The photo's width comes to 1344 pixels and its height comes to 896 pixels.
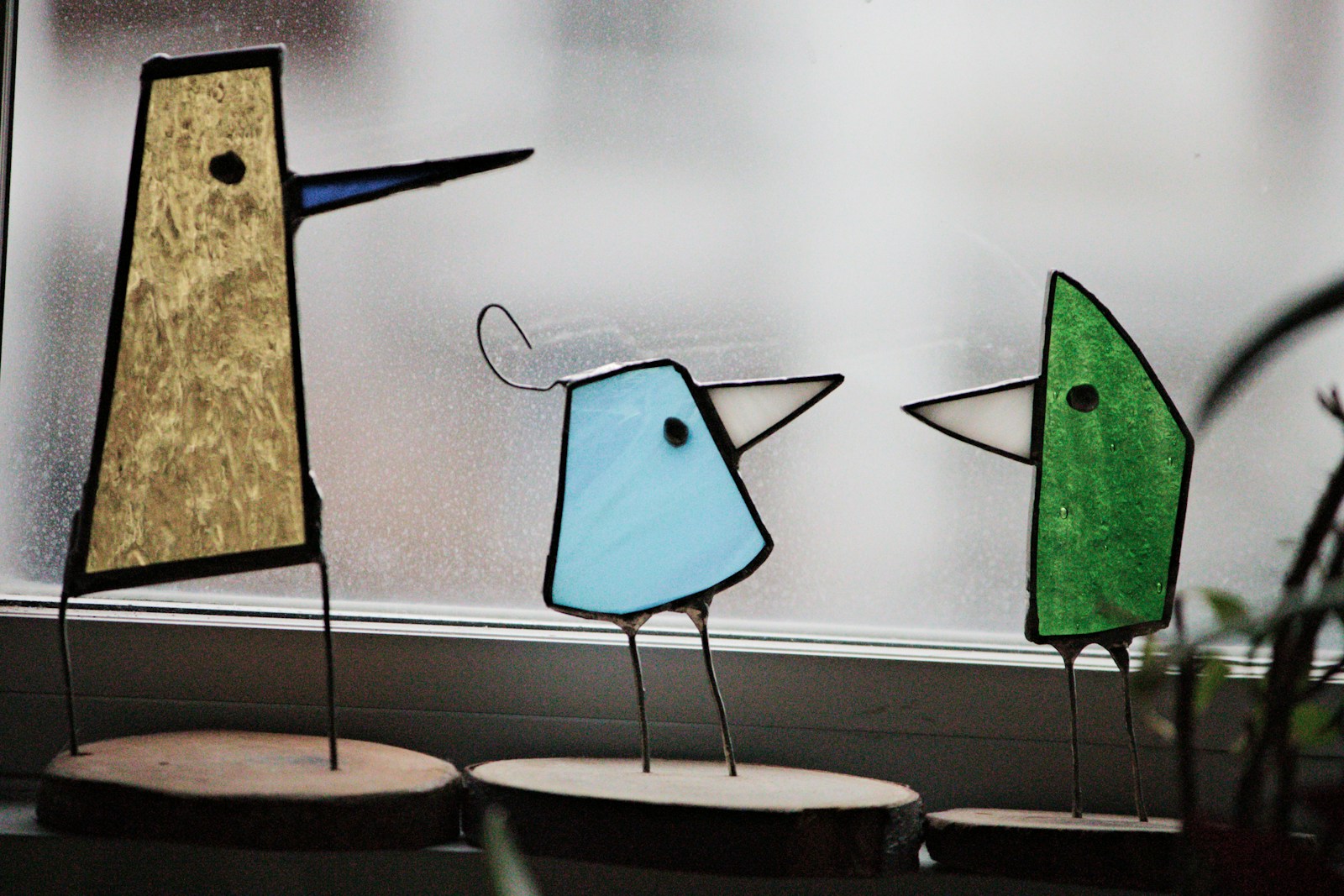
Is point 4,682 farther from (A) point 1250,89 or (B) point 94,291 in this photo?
(A) point 1250,89

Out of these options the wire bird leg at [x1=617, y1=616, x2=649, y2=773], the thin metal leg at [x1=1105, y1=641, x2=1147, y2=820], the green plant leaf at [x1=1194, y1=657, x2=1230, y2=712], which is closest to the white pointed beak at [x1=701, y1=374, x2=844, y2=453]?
the wire bird leg at [x1=617, y1=616, x2=649, y2=773]

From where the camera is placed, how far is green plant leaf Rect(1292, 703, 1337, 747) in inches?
12.6

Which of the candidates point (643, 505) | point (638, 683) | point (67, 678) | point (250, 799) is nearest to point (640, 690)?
point (638, 683)

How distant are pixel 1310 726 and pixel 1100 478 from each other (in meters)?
0.37

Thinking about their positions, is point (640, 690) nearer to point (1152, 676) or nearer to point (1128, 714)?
point (1128, 714)

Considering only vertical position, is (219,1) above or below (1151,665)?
above

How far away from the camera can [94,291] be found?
0.80 m

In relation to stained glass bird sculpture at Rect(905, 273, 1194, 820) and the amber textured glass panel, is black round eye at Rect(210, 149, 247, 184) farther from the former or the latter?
stained glass bird sculpture at Rect(905, 273, 1194, 820)

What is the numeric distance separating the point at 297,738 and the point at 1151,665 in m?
0.56

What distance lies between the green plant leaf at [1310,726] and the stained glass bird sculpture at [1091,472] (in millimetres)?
340

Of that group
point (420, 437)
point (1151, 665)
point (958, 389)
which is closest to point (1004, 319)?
point (958, 389)

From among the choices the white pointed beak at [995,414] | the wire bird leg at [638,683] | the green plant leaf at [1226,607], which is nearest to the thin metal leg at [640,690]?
the wire bird leg at [638,683]

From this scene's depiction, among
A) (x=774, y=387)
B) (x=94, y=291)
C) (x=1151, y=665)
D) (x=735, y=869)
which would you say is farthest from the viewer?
(x=94, y=291)

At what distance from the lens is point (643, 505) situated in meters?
0.68
